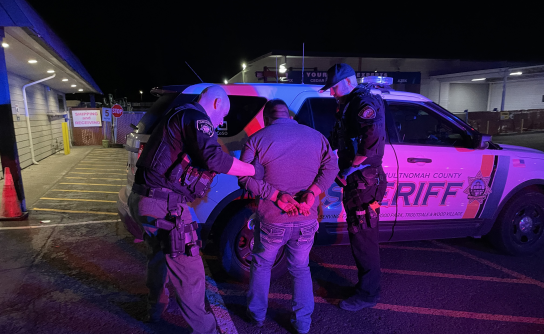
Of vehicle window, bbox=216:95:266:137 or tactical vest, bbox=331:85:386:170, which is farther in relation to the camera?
vehicle window, bbox=216:95:266:137

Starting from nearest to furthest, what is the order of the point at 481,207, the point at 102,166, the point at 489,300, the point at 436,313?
the point at 436,313, the point at 489,300, the point at 481,207, the point at 102,166

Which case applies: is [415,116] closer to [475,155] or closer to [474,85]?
[475,155]

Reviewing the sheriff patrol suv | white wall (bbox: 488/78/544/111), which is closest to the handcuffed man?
the sheriff patrol suv

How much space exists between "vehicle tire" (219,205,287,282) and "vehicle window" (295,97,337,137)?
1031 mm

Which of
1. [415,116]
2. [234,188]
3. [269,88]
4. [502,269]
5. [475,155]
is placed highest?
[269,88]

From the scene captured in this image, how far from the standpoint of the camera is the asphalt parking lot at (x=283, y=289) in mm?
2806

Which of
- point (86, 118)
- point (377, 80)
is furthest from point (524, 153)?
point (86, 118)

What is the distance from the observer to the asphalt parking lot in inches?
110

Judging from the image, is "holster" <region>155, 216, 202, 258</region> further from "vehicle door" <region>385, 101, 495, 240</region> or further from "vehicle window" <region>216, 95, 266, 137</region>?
"vehicle door" <region>385, 101, 495, 240</region>

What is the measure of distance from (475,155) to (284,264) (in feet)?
7.58

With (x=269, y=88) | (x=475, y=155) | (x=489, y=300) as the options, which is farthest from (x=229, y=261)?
(x=475, y=155)

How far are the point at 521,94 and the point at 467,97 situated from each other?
3.44 metres

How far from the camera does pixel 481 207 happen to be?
3.81 meters

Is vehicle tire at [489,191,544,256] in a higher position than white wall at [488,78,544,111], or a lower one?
lower
